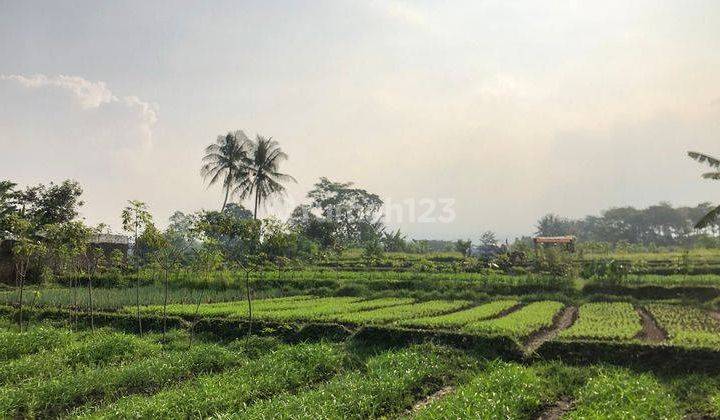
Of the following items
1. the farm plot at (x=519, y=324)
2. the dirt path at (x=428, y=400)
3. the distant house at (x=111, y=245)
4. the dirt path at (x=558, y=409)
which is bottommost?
the dirt path at (x=558, y=409)

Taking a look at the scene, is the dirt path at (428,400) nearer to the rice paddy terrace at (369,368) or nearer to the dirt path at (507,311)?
the rice paddy terrace at (369,368)

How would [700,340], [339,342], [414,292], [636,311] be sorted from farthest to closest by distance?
[414,292], [636,311], [339,342], [700,340]

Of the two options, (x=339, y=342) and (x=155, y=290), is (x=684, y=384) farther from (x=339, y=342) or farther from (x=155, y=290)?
(x=155, y=290)

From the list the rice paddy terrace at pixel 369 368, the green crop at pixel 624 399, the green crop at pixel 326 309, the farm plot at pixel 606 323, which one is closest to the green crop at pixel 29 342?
the rice paddy terrace at pixel 369 368

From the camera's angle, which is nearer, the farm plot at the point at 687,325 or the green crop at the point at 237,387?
the green crop at the point at 237,387

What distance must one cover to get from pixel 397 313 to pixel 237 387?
10.2 m

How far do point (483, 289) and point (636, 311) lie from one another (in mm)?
8379

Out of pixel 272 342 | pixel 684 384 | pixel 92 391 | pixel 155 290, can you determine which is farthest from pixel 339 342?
pixel 155 290

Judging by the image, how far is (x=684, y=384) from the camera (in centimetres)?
1105

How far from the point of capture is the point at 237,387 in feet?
32.9

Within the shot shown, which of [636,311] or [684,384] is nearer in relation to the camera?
[684,384]

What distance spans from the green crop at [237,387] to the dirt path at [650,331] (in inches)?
345

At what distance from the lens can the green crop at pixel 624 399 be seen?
336 inches

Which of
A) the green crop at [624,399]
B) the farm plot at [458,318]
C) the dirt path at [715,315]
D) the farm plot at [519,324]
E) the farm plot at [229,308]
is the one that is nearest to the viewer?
the green crop at [624,399]
